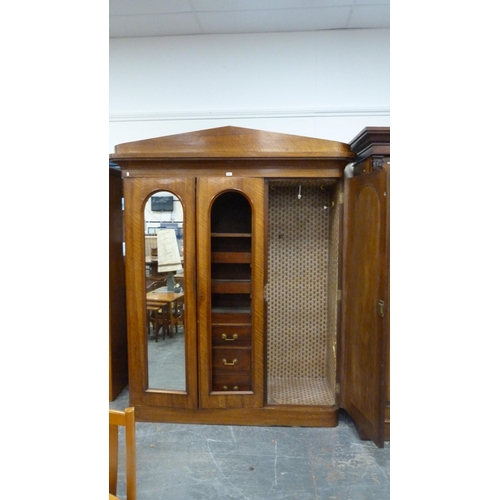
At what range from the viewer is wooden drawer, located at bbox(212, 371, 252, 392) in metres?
2.43

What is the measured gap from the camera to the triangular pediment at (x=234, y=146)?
2.21 m

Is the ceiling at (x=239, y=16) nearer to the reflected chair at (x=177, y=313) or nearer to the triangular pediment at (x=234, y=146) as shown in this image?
the triangular pediment at (x=234, y=146)

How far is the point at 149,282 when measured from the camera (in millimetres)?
2396

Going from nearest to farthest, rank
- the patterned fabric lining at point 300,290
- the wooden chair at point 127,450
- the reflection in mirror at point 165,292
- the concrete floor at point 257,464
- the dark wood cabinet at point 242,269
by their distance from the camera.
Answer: the wooden chair at point 127,450
the concrete floor at point 257,464
the dark wood cabinet at point 242,269
the reflection in mirror at point 165,292
the patterned fabric lining at point 300,290

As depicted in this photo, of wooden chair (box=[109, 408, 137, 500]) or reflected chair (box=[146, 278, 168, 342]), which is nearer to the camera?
wooden chair (box=[109, 408, 137, 500])

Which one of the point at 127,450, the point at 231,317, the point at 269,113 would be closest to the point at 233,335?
the point at 231,317

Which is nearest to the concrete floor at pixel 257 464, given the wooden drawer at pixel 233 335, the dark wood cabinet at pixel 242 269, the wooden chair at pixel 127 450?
the dark wood cabinet at pixel 242 269

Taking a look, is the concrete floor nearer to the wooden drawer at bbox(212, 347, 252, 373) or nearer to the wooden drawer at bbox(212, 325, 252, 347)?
the wooden drawer at bbox(212, 347, 252, 373)

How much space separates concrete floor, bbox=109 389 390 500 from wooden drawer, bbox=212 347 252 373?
1.40 feet

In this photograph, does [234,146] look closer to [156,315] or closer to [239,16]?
[239,16]

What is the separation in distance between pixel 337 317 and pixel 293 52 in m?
2.26

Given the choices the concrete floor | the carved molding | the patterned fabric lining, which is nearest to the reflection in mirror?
the concrete floor
